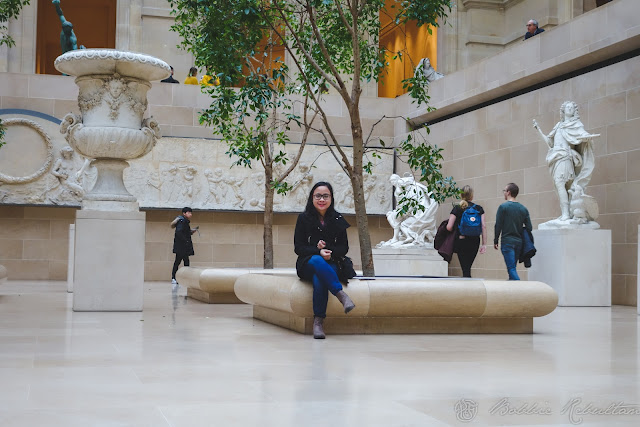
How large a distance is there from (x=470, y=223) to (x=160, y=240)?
28.8 ft

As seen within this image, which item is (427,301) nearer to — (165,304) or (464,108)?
(165,304)

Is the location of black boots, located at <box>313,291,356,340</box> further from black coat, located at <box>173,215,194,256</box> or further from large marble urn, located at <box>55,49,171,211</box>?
black coat, located at <box>173,215,194,256</box>

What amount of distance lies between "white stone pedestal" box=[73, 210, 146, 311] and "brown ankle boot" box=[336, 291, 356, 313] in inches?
139

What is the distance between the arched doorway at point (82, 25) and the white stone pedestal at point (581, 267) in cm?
2409

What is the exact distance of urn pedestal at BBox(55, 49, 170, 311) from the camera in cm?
1003

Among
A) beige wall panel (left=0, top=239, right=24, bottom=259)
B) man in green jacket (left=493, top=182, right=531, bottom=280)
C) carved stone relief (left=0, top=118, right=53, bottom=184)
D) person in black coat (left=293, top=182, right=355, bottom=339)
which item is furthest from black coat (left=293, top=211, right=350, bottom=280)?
beige wall panel (left=0, top=239, right=24, bottom=259)

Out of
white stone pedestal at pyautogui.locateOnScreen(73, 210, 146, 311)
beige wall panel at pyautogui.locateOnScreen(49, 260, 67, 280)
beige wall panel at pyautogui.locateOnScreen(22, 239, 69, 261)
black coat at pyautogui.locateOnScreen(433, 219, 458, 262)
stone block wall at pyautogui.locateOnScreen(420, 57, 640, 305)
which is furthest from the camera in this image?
beige wall panel at pyautogui.locateOnScreen(49, 260, 67, 280)

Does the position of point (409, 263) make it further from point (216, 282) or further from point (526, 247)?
point (216, 282)

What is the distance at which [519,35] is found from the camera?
2491 centimetres

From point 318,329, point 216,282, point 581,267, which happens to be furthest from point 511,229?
point 318,329

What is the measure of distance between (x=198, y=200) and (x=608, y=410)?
1591 cm

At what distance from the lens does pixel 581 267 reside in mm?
12867

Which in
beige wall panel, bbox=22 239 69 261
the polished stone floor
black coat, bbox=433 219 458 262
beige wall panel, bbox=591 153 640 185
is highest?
beige wall panel, bbox=591 153 640 185

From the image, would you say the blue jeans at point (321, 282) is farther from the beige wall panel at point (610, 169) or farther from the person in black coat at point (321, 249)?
the beige wall panel at point (610, 169)
